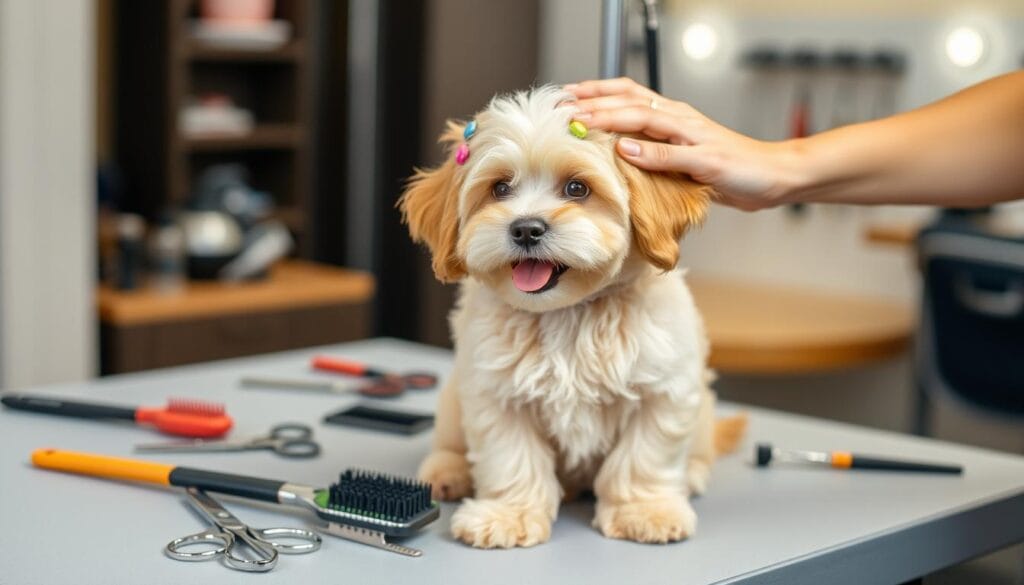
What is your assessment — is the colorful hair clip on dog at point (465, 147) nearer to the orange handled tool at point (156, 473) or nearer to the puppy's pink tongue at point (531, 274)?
the puppy's pink tongue at point (531, 274)

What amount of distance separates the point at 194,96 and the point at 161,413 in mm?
2399

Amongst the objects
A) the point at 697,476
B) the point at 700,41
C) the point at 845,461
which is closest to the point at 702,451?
the point at 697,476

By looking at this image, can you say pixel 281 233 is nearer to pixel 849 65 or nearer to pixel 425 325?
pixel 425 325

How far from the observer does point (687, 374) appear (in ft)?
3.41

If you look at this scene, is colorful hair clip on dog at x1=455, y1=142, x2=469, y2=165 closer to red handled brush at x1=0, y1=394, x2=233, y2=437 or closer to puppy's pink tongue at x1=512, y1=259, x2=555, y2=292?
puppy's pink tongue at x1=512, y1=259, x2=555, y2=292

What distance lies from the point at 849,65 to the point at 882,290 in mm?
572

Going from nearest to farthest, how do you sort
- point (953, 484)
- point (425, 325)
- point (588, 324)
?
point (588, 324)
point (953, 484)
point (425, 325)

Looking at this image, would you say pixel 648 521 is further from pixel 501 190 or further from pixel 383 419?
pixel 383 419

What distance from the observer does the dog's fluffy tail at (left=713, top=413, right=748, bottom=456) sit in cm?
125

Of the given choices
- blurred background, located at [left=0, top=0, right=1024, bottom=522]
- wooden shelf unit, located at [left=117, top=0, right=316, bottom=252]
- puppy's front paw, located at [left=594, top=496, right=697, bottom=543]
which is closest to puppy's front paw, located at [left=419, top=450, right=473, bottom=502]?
puppy's front paw, located at [left=594, top=496, right=697, bottom=543]

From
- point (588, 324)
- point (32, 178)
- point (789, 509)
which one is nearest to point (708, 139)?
point (588, 324)

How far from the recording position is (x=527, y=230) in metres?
0.95

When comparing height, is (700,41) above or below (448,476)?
above

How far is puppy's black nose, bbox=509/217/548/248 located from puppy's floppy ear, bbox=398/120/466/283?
8 centimetres
